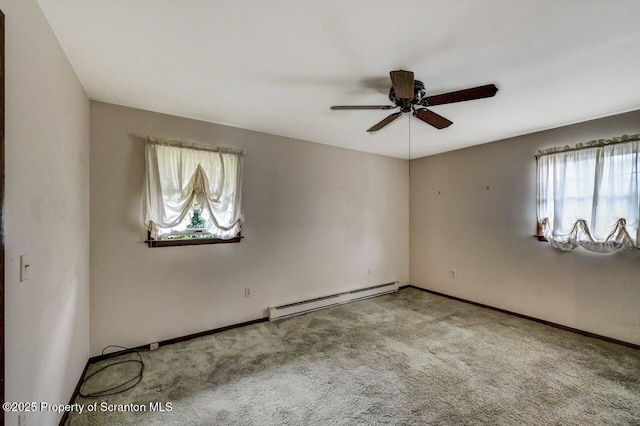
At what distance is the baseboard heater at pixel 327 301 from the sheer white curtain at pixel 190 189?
1182 mm

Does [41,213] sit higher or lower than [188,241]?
higher

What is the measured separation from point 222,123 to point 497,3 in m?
2.69

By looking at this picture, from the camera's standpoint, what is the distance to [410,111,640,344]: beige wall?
2863 millimetres

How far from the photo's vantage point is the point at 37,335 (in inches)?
53.4

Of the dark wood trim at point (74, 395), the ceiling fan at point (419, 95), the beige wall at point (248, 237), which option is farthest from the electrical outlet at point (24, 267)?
the ceiling fan at point (419, 95)

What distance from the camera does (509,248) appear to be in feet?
12.1

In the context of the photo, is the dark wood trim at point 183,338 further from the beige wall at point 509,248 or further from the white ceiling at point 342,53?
the beige wall at point 509,248

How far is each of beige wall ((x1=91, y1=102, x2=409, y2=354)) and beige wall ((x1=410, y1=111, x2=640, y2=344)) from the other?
494 millimetres

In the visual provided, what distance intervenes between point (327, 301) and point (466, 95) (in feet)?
10.1

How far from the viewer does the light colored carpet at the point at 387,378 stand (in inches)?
71.8

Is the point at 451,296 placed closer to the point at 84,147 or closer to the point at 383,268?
the point at 383,268

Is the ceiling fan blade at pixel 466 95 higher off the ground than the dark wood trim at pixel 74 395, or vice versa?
the ceiling fan blade at pixel 466 95

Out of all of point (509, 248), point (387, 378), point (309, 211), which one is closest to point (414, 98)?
point (309, 211)

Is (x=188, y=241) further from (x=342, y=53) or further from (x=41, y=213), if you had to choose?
(x=342, y=53)
